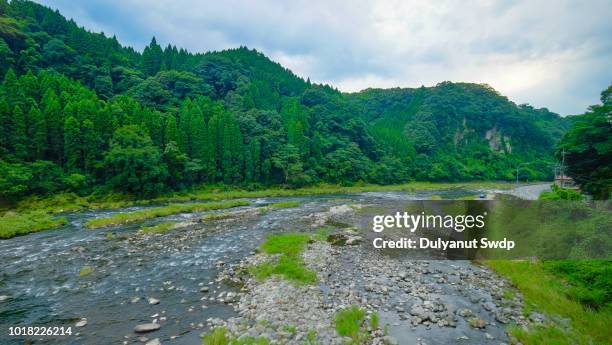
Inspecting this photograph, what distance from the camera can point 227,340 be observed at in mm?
8336

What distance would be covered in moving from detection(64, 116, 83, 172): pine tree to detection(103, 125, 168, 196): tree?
3406 millimetres

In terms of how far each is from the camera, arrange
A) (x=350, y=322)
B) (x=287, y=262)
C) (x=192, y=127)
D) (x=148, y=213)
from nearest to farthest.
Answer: (x=350, y=322)
(x=287, y=262)
(x=148, y=213)
(x=192, y=127)

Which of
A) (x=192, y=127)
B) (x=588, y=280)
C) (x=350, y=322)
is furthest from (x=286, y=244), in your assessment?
(x=192, y=127)

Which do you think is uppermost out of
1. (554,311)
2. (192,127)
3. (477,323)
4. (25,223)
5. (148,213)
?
(192,127)

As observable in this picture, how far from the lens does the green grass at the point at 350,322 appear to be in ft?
28.4

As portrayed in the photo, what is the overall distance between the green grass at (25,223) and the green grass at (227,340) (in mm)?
21001

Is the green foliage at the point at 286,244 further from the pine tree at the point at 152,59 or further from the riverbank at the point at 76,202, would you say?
the pine tree at the point at 152,59

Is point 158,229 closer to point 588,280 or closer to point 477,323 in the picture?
point 477,323

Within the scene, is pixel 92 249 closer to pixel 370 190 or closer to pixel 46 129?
pixel 46 129

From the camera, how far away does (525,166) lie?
108m

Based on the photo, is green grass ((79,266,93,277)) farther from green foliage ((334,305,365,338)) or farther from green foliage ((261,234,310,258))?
green foliage ((334,305,365,338))

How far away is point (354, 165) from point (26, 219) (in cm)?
6191

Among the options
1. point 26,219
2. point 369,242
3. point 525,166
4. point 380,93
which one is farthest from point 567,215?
point 380,93

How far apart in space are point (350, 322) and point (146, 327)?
6.63 meters
